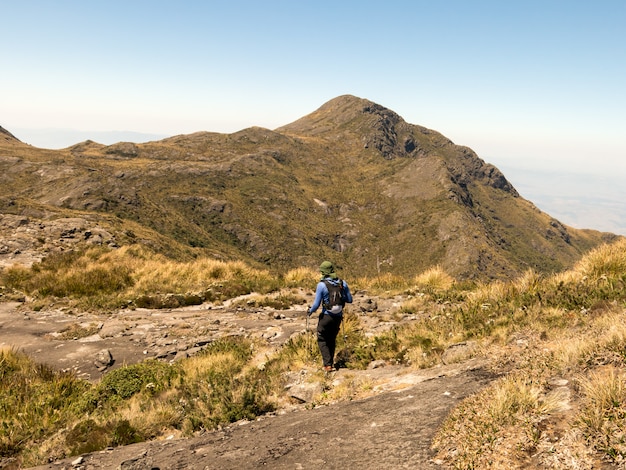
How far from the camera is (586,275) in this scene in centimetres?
1104

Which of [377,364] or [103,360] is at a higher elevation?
[377,364]

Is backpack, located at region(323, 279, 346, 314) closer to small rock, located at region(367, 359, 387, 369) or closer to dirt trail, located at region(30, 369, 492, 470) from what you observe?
small rock, located at region(367, 359, 387, 369)

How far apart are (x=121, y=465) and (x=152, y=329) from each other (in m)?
8.52

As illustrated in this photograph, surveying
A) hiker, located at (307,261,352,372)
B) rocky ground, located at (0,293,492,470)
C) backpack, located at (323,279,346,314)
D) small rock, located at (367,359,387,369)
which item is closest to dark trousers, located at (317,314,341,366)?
hiker, located at (307,261,352,372)

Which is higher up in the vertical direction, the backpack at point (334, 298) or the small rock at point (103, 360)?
the backpack at point (334, 298)

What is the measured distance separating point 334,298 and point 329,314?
1.21 feet

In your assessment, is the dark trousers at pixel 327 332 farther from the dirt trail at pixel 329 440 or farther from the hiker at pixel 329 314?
the dirt trail at pixel 329 440

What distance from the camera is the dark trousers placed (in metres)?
8.27

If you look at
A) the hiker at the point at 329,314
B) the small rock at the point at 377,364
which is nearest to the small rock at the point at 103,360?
the hiker at the point at 329,314

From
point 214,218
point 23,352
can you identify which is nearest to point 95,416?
point 23,352

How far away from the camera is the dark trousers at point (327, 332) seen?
27.1 feet

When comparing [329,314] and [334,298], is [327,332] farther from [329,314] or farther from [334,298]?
[334,298]

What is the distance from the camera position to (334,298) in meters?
8.34

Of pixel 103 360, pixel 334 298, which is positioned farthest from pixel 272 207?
pixel 334 298
